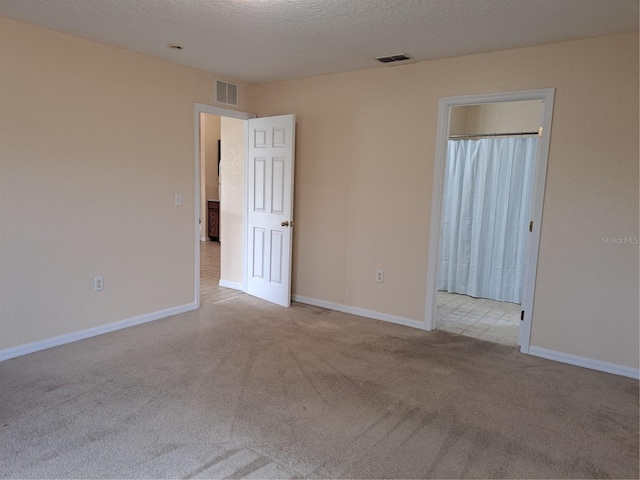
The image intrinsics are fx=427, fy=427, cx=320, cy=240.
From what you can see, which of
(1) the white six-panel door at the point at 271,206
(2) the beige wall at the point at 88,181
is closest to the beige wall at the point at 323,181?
(2) the beige wall at the point at 88,181

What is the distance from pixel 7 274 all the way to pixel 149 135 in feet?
5.04

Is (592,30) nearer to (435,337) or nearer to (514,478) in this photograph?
(435,337)

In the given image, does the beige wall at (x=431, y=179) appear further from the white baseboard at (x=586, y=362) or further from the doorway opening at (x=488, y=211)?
the doorway opening at (x=488, y=211)

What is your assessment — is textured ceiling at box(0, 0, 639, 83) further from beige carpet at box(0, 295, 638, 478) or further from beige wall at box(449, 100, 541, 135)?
beige carpet at box(0, 295, 638, 478)

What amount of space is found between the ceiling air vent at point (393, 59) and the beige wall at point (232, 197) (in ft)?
6.11

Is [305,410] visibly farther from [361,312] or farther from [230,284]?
[230,284]

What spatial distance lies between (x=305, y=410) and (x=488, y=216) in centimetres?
348

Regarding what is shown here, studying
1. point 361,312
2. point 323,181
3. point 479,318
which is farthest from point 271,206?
point 479,318

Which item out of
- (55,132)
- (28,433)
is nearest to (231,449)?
(28,433)

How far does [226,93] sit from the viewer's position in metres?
4.35

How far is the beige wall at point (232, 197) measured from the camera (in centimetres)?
493

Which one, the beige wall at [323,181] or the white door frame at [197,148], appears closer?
the beige wall at [323,181]

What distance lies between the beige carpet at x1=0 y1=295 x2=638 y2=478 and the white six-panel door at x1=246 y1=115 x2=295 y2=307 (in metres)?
0.97

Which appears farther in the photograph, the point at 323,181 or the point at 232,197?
the point at 232,197
